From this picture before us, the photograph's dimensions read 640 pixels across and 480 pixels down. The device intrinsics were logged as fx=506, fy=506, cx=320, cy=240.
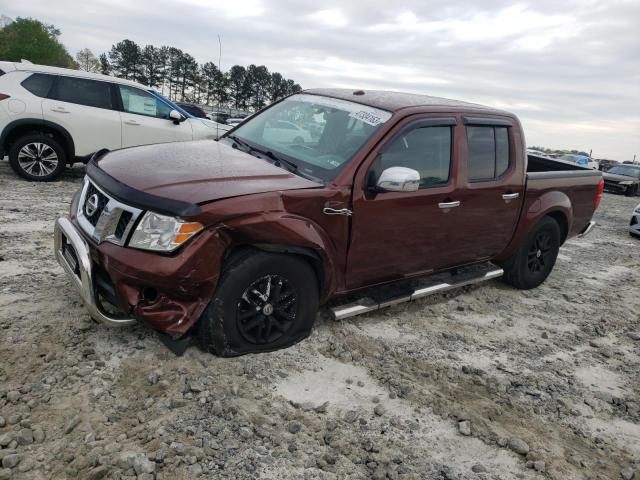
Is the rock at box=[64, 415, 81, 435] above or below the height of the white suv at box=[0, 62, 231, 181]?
below

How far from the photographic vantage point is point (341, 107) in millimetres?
4109

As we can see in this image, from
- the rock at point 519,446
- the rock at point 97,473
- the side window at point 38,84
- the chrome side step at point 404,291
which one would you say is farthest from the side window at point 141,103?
the rock at point 519,446

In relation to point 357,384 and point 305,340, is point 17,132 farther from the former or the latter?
point 357,384

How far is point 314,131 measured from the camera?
13.2 ft

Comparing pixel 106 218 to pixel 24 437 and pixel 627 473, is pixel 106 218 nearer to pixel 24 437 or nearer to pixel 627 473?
pixel 24 437

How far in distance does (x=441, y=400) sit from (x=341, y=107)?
7.72 ft

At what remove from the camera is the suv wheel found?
7.95m

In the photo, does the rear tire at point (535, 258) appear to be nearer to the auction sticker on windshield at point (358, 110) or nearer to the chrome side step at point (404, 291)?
the chrome side step at point (404, 291)

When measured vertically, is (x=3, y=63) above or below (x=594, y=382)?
above

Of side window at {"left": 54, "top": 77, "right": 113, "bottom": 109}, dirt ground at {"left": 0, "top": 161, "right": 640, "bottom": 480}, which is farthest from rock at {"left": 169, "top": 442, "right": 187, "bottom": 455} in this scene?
side window at {"left": 54, "top": 77, "right": 113, "bottom": 109}

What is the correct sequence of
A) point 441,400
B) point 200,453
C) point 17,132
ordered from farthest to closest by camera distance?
point 17,132 < point 441,400 < point 200,453

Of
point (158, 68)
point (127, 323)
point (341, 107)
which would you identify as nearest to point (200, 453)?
point (127, 323)

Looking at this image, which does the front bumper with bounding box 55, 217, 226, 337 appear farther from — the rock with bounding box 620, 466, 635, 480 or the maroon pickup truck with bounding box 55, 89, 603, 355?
the rock with bounding box 620, 466, 635, 480

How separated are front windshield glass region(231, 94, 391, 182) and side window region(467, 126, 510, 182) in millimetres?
988
